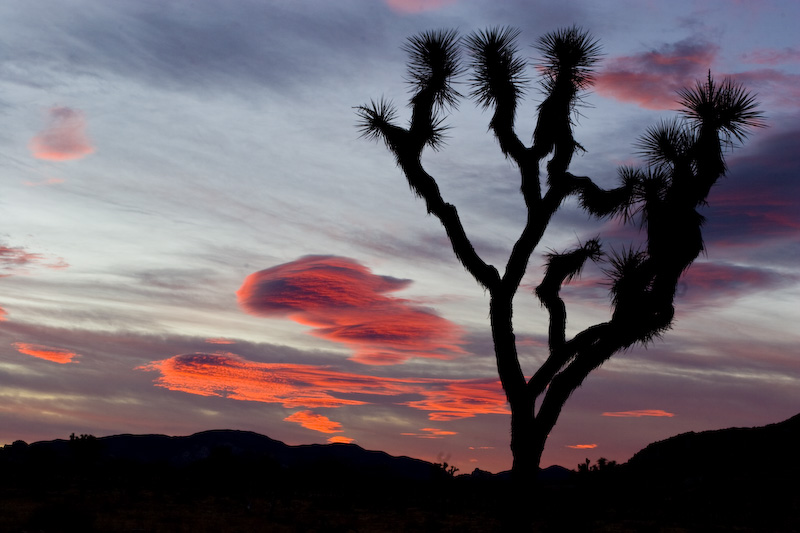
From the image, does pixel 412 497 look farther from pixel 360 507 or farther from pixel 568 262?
pixel 568 262

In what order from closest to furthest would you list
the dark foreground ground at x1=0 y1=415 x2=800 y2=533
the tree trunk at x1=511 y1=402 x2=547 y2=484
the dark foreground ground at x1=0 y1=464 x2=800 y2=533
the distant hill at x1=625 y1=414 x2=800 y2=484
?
the tree trunk at x1=511 y1=402 x2=547 y2=484 < the dark foreground ground at x1=0 y1=464 x2=800 y2=533 < the dark foreground ground at x1=0 y1=415 x2=800 y2=533 < the distant hill at x1=625 y1=414 x2=800 y2=484

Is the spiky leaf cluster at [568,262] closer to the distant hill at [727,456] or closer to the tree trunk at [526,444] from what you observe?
the tree trunk at [526,444]

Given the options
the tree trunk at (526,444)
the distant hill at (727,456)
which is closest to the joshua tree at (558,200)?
the tree trunk at (526,444)

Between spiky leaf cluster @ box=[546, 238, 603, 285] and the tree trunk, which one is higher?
spiky leaf cluster @ box=[546, 238, 603, 285]

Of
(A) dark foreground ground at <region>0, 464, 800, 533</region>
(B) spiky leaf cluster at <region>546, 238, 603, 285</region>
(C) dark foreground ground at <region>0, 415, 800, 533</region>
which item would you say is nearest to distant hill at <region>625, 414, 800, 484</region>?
(C) dark foreground ground at <region>0, 415, 800, 533</region>

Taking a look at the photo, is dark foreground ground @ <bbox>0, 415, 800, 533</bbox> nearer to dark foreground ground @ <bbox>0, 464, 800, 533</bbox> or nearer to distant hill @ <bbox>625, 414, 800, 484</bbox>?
dark foreground ground @ <bbox>0, 464, 800, 533</bbox>

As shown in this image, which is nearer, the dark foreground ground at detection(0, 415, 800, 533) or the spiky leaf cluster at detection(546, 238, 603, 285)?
the spiky leaf cluster at detection(546, 238, 603, 285)

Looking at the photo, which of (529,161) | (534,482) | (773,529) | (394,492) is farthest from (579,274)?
(394,492)

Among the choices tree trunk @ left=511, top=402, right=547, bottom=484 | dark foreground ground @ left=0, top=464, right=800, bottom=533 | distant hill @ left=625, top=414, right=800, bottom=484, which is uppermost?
distant hill @ left=625, top=414, right=800, bottom=484

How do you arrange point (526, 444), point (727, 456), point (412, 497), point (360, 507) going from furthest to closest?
point (727, 456), point (412, 497), point (360, 507), point (526, 444)

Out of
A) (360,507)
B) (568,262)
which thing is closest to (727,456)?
(360,507)

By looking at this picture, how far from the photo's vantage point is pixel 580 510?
26.6m

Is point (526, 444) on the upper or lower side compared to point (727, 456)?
lower

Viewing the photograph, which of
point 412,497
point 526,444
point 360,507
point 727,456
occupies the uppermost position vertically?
point 727,456
